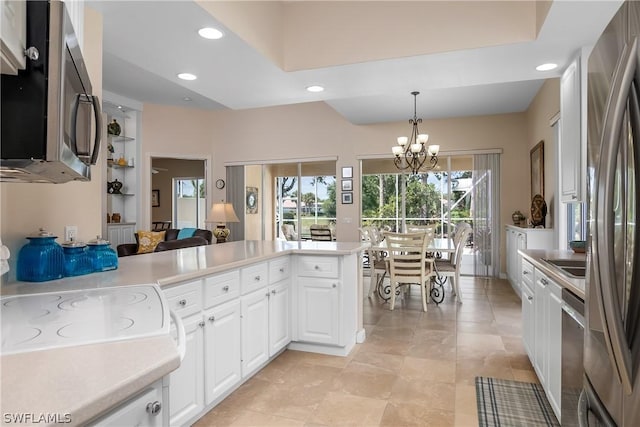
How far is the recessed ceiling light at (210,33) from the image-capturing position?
257 cm

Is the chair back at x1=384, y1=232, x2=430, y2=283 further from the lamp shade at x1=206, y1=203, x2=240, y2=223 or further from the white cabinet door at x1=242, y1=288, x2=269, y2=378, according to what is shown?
the lamp shade at x1=206, y1=203, x2=240, y2=223

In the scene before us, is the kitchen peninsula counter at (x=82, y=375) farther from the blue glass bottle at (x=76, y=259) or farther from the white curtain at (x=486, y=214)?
the white curtain at (x=486, y=214)

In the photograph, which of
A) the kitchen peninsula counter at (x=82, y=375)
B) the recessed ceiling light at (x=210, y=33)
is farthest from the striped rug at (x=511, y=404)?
the recessed ceiling light at (x=210, y=33)

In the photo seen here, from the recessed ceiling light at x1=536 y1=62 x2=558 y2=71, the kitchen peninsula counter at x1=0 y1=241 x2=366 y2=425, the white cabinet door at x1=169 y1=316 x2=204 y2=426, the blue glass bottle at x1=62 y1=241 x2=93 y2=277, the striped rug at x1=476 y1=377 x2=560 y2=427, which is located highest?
the recessed ceiling light at x1=536 y1=62 x2=558 y2=71

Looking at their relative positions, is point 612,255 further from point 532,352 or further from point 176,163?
point 176,163

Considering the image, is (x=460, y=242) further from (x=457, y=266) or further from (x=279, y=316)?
(x=279, y=316)

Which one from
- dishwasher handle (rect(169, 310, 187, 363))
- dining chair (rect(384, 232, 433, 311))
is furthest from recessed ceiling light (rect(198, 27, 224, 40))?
dining chair (rect(384, 232, 433, 311))

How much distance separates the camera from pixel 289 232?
7648 millimetres

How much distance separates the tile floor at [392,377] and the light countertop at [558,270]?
0.88 meters

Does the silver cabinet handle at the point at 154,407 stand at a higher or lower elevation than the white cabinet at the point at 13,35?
lower

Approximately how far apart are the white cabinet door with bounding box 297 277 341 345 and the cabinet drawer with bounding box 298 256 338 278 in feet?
0.16

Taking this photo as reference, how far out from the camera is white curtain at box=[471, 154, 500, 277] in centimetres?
693

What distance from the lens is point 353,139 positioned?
754 cm

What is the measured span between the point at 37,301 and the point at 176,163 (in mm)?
9422
